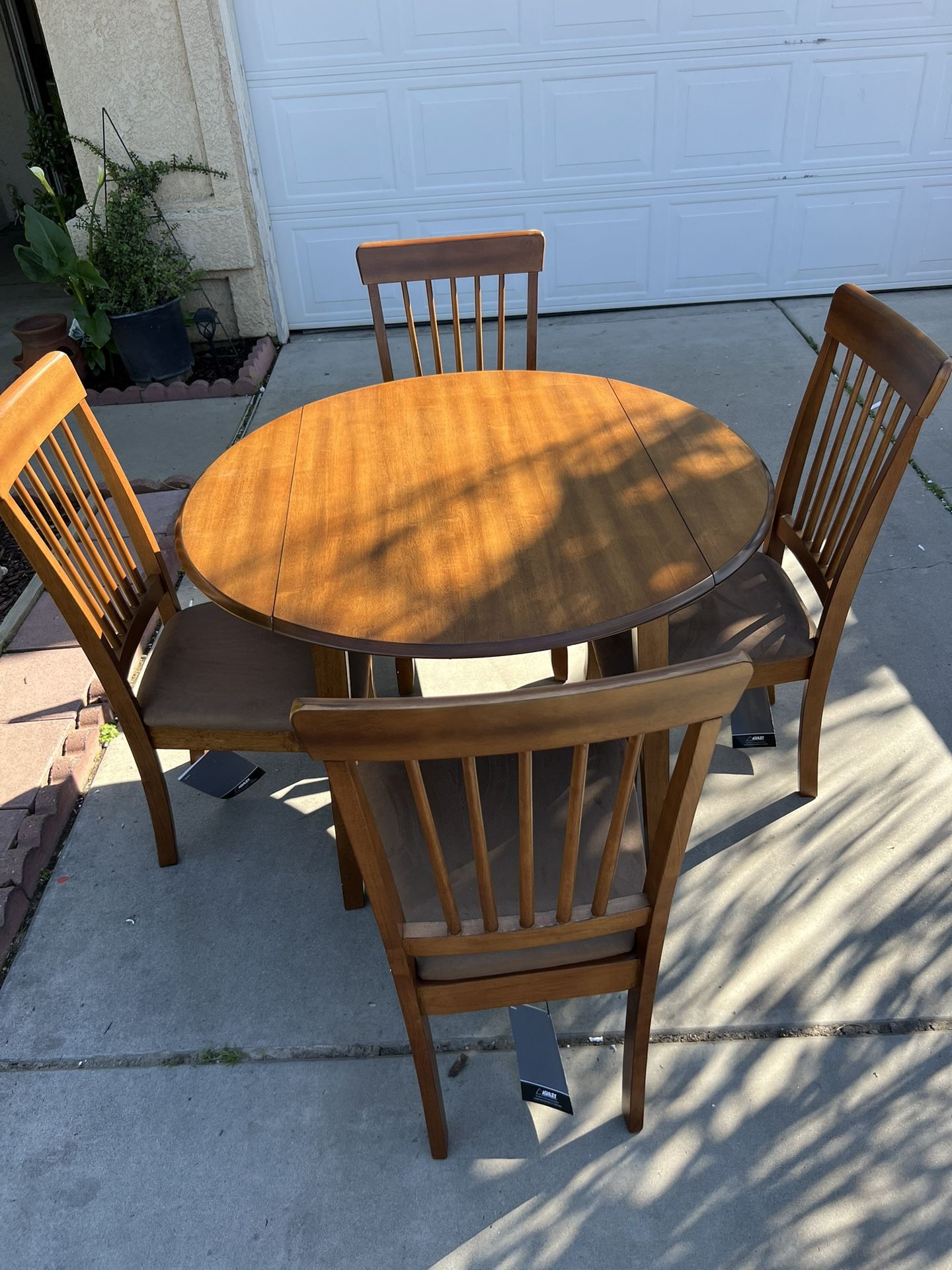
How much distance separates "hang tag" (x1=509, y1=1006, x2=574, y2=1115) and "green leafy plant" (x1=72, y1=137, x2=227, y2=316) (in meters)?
3.80

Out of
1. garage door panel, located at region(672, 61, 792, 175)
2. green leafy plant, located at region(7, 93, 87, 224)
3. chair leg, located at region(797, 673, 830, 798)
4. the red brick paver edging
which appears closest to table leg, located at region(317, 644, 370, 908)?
chair leg, located at region(797, 673, 830, 798)

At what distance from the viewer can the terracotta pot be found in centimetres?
435

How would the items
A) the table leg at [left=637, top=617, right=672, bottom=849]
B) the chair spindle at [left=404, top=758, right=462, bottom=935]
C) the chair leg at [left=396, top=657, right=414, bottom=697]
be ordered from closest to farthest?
the chair spindle at [left=404, top=758, right=462, bottom=935]
the table leg at [left=637, top=617, right=672, bottom=849]
the chair leg at [left=396, top=657, right=414, bottom=697]

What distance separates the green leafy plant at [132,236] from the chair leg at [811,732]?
3.56m

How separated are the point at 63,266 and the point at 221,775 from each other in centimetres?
289

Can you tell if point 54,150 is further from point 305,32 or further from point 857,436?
point 857,436

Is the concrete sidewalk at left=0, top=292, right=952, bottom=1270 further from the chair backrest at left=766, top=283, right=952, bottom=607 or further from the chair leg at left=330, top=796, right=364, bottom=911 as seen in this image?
the chair backrest at left=766, top=283, right=952, bottom=607

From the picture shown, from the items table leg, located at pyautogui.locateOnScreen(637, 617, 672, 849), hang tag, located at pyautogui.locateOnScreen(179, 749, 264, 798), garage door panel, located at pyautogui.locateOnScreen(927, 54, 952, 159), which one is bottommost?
hang tag, located at pyautogui.locateOnScreen(179, 749, 264, 798)

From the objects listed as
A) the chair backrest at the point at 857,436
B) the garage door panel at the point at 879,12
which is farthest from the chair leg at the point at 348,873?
the garage door panel at the point at 879,12

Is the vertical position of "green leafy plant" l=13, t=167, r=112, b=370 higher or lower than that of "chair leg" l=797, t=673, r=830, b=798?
higher

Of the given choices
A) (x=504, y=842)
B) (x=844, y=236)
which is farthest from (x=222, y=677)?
(x=844, y=236)

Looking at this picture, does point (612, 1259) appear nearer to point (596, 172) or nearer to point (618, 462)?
point (618, 462)

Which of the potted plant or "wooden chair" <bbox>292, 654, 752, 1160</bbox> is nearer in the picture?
"wooden chair" <bbox>292, 654, 752, 1160</bbox>

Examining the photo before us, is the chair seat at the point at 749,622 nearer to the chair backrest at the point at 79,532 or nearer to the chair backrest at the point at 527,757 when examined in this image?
the chair backrest at the point at 527,757
